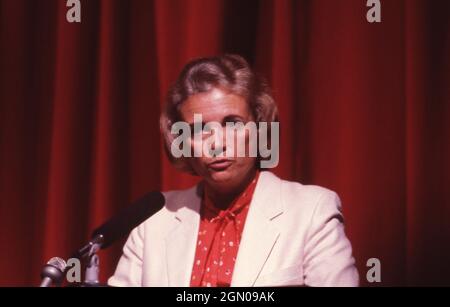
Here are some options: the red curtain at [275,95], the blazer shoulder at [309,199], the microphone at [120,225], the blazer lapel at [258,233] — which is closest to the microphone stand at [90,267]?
the microphone at [120,225]

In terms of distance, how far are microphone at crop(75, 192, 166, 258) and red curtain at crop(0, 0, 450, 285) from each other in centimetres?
71

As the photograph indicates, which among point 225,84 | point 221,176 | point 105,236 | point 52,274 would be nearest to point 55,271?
point 52,274

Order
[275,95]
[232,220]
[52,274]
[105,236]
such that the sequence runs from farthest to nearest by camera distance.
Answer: [275,95]
[232,220]
[105,236]
[52,274]

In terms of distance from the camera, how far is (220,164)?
4.94ft

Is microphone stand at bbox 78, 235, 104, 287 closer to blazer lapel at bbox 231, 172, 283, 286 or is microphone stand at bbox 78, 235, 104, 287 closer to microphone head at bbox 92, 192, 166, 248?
microphone head at bbox 92, 192, 166, 248

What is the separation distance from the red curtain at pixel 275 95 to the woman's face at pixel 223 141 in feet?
1.18

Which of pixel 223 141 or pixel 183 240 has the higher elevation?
pixel 223 141

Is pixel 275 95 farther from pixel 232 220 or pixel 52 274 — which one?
pixel 52 274

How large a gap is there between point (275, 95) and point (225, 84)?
38cm

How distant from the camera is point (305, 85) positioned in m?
1.91

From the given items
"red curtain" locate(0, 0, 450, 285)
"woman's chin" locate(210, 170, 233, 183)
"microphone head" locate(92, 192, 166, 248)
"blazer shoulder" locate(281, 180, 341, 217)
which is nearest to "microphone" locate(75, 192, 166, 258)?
"microphone head" locate(92, 192, 166, 248)

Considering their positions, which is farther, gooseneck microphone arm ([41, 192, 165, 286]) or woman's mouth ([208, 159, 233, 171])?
woman's mouth ([208, 159, 233, 171])

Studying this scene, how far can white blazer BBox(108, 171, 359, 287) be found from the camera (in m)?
1.42
